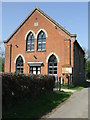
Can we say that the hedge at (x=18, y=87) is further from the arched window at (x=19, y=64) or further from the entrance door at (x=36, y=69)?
the arched window at (x=19, y=64)

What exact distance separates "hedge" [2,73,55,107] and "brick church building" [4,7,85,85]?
16117mm

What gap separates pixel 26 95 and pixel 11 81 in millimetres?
2457

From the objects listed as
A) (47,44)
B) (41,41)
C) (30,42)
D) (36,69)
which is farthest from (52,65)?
(30,42)

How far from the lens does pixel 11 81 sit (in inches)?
400

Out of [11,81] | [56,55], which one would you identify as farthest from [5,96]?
[56,55]

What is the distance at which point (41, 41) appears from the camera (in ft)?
109

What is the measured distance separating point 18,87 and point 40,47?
22.7m

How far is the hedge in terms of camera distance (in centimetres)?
952

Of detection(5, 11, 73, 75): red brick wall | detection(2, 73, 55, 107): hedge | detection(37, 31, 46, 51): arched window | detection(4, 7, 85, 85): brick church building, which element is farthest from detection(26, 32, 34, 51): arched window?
detection(2, 73, 55, 107): hedge

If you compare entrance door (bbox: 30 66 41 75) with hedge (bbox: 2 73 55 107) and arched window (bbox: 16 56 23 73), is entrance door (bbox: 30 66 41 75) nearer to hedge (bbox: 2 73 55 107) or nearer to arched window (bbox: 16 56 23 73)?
arched window (bbox: 16 56 23 73)

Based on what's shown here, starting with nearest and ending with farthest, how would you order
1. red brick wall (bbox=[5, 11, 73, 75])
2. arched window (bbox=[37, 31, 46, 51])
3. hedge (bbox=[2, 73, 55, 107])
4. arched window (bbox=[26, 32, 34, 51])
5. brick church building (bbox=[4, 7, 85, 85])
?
hedge (bbox=[2, 73, 55, 107]) → brick church building (bbox=[4, 7, 85, 85]) → red brick wall (bbox=[5, 11, 73, 75]) → arched window (bbox=[37, 31, 46, 51]) → arched window (bbox=[26, 32, 34, 51])

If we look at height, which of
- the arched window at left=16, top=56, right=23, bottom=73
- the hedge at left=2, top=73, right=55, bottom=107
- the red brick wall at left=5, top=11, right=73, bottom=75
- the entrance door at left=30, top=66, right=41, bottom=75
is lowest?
the hedge at left=2, top=73, right=55, bottom=107

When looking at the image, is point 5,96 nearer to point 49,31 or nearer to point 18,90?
point 18,90

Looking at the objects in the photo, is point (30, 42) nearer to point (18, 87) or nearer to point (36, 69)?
point (36, 69)
